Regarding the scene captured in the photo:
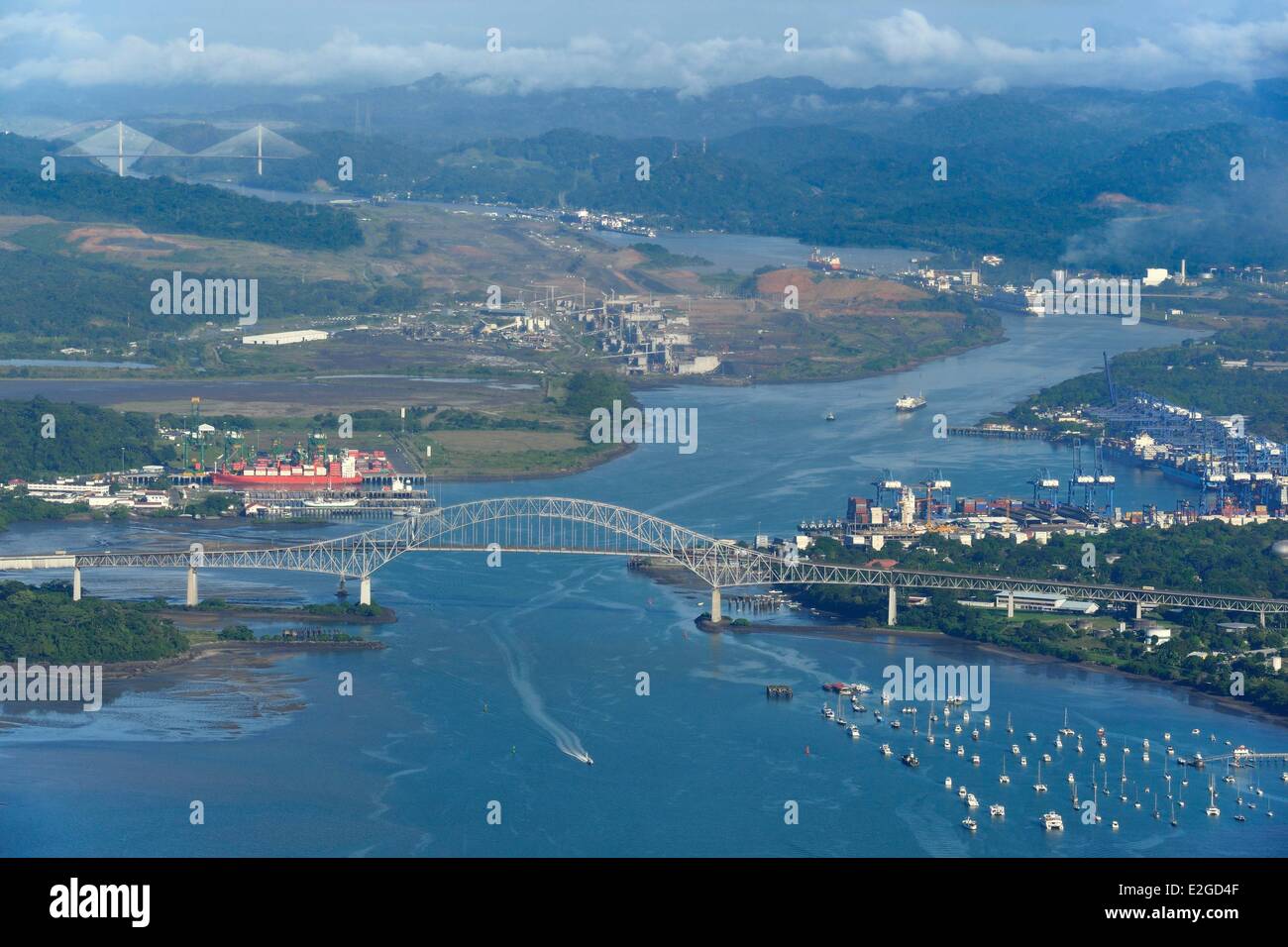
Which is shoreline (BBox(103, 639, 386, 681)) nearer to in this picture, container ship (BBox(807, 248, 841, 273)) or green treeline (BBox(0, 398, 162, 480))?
green treeline (BBox(0, 398, 162, 480))

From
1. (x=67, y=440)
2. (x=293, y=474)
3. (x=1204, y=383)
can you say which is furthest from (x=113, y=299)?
(x=1204, y=383)

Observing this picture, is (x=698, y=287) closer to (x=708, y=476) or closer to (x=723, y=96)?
(x=708, y=476)

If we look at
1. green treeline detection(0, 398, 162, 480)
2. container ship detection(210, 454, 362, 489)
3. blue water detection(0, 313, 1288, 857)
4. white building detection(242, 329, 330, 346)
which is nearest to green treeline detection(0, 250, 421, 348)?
white building detection(242, 329, 330, 346)

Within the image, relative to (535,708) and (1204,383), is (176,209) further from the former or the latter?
(535,708)

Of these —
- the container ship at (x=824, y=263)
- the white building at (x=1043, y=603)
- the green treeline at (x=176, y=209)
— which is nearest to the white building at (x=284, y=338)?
the green treeline at (x=176, y=209)

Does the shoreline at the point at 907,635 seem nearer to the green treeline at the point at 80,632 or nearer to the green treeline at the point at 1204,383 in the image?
the green treeline at the point at 80,632
